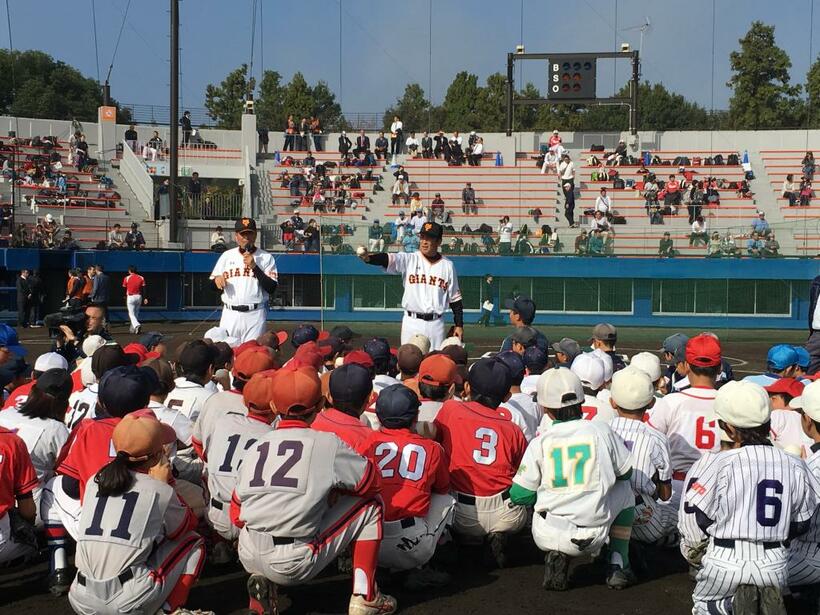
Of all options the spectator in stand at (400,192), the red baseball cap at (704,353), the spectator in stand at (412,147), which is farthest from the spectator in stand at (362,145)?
the red baseball cap at (704,353)

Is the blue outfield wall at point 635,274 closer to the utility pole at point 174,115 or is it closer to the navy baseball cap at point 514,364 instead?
the navy baseball cap at point 514,364

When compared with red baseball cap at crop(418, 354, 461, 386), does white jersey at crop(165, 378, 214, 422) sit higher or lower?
lower

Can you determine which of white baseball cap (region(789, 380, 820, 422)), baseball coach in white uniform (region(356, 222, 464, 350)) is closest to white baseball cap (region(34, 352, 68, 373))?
baseball coach in white uniform (region(356, 222, 464, 350))

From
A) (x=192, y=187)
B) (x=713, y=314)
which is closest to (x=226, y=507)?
(x=713, y=314)

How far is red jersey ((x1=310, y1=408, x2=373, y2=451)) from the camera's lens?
5.84 metres

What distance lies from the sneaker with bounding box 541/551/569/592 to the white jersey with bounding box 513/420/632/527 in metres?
0.32

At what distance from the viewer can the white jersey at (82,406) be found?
6.98 m

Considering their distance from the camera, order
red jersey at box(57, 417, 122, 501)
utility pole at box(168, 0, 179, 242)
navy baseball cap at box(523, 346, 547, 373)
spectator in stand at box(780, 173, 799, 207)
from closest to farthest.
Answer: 1. red jersey at box(57, 417, 122, 501)
2. navy baseball cap at box(523, 346, 547, 373)
3. utility pole at box(168, 0, 179, 242)
4. spectator in stand at box(780, 173, 799, 207)

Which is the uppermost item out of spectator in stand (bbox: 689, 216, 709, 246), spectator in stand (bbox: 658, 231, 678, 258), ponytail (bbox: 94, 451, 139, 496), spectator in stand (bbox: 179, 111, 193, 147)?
spectator in stand (bbox: 179, 111, 193, 147)

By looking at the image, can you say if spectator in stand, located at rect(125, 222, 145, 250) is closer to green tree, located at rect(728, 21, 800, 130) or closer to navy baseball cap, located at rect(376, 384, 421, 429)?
navy baseball cap, located at rect(376, 384, 421, 429)

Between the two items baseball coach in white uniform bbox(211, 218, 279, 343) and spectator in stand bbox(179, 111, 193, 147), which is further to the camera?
spectator in stand bbox(179, 111, 193, 147)

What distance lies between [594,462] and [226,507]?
2405mm

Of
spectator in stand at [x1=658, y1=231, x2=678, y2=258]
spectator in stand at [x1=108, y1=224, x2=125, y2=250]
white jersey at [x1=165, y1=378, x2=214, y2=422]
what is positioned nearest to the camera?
white jersey at [x1=165, y1=378, x2=214, y2=422]

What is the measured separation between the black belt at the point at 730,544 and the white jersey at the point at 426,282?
6.17 meters
